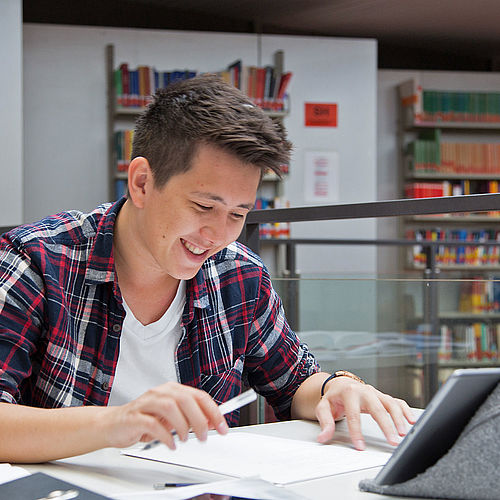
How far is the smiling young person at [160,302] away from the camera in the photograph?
0.97 meters

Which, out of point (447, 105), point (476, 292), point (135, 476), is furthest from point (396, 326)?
point (447, 105)

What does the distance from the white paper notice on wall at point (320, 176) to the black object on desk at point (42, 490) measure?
4795 millimetres

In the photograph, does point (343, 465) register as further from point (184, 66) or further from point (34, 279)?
point (184, 66)

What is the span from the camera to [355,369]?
105 inches

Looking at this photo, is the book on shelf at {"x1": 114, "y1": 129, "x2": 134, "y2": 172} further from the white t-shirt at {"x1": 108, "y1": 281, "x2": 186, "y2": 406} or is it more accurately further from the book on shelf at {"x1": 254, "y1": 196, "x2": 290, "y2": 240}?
the white t-shirt at {"x1": 108, "y1": 281, "x2": 186, "y2": 406}

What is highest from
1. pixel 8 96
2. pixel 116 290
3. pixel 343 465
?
pixel 8 96

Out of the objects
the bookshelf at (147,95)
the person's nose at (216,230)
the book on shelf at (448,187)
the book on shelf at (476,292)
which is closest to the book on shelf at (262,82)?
the bookshelf at (147,95)

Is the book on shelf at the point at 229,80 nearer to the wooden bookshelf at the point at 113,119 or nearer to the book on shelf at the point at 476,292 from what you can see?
the wooden bookshelf at the point at 113,119

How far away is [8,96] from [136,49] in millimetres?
1272

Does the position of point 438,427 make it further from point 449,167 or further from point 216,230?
point 449,167

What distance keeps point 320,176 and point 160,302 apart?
14.5 feet

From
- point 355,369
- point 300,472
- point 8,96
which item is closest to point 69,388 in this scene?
point 300,472

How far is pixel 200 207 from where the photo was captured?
994mm

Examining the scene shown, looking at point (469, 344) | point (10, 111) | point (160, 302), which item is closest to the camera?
point (160, 302)
